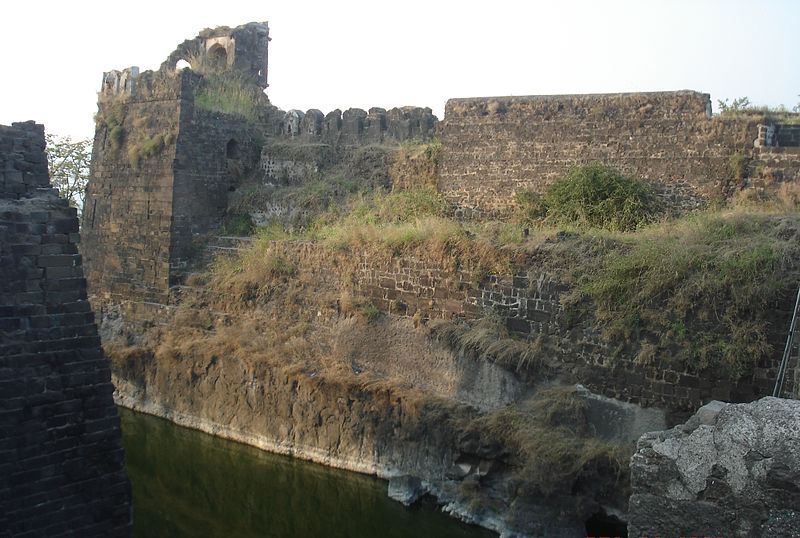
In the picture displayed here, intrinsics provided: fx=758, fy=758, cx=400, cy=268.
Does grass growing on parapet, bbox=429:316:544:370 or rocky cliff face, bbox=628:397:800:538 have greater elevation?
rocky cliff face, bbox=628:397:800:538

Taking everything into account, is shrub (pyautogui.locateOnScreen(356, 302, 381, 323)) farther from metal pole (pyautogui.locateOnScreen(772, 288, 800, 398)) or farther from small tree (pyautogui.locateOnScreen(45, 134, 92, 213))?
small tree (pyautogui.locateOnScreen(45, 134, 92, 213))

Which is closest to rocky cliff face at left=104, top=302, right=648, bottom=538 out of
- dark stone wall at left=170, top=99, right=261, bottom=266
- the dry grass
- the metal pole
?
the dry grass

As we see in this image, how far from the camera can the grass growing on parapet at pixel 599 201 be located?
10.6m

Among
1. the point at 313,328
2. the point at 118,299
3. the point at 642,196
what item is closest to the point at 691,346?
the point at 642,196

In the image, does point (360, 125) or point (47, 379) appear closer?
point (47, 379)

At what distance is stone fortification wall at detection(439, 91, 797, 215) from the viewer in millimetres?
10531

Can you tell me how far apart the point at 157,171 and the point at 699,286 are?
9.38 metres

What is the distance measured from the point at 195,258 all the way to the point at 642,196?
743 centimetres

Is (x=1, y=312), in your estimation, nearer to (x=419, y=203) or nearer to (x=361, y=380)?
(x=361, y=380)

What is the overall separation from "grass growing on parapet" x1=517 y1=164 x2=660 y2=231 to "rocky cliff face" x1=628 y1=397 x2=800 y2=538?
6683 mm

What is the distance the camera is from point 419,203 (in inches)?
493

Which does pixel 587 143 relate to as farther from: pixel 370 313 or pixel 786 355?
pixel 786 355

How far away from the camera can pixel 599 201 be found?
1085 cm

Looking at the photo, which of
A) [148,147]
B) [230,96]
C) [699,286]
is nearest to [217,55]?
[230,96]
